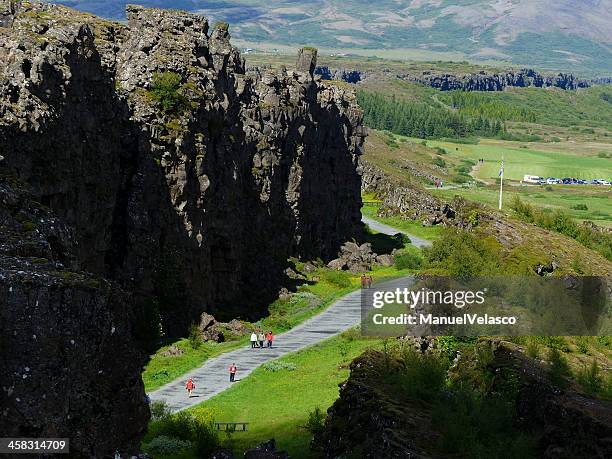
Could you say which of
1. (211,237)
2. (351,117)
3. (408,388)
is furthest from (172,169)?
(351,117)

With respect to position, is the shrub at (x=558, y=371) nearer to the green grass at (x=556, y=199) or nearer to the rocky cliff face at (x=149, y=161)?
the rocky cliff face at (x=149, y=161)

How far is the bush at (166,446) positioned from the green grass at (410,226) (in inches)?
3160

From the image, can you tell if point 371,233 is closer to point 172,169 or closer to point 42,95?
point 172,169

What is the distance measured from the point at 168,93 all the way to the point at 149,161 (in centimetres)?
543

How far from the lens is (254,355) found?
5431 cm

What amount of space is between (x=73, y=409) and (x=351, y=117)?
104419 mm

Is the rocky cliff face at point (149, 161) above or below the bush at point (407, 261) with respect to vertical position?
above

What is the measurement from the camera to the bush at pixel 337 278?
82.1 m

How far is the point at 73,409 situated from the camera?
16.0 metres

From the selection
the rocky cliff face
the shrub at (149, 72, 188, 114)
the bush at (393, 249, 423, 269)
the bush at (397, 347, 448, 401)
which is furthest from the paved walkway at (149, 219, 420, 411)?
the bush at (397, 347, 448, 401)

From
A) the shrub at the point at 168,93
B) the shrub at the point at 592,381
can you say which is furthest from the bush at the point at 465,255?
the shrub at the point at 168,93

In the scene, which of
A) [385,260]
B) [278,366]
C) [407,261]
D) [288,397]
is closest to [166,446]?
[288,397]

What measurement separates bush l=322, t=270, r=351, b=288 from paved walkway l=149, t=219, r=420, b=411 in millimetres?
5252

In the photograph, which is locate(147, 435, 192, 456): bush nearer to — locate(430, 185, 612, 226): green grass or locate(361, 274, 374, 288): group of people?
locate(361, 274, 374, 288): group of people
